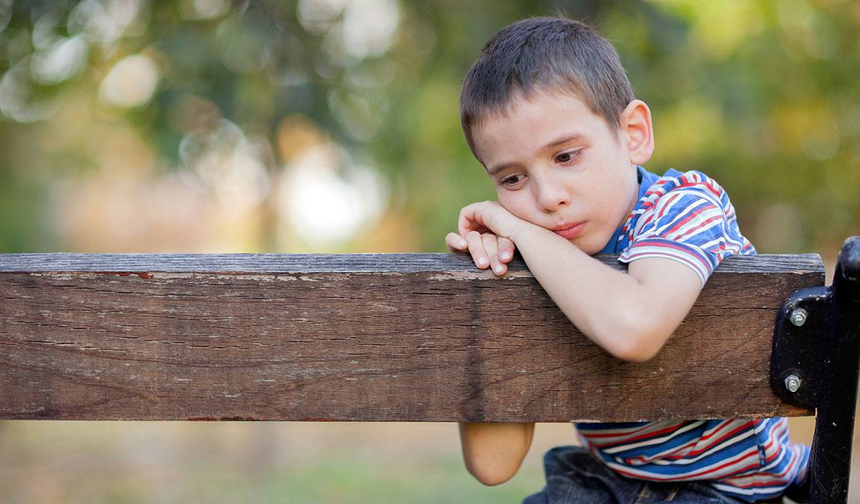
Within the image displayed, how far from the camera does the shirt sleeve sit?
125 centimetres

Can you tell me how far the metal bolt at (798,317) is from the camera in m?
1.19

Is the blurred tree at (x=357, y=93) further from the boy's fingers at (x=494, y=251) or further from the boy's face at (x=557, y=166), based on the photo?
the boy's fingers at (x=494, y=251)

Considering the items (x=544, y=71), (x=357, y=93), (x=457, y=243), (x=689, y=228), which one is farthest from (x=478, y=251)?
(x=357, y=93)

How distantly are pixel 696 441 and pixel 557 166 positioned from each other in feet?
1.80

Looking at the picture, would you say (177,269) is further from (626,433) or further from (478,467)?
(626,433)

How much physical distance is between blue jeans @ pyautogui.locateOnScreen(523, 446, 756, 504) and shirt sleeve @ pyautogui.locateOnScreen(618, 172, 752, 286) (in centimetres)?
45

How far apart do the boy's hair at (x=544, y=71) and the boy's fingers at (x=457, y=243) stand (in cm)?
28

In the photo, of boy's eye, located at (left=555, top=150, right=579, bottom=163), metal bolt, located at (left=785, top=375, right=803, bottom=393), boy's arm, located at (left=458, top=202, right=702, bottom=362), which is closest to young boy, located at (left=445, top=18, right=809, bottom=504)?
boy's eye, located at (left=555, top=150, right=579, bottom=163)

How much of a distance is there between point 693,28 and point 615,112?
12.0ft

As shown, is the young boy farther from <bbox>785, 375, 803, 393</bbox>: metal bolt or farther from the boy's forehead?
<bbox>785, 375, 803, 393</bbox>: metal bolt

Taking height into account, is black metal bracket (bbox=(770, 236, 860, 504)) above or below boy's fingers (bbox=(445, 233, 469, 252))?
below

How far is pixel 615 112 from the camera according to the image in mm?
1670

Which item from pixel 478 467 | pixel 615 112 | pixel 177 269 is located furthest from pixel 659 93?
pixel 177 269

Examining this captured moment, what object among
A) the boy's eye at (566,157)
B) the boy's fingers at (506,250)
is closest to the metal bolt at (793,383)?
the boy's fingers at (506,250)
